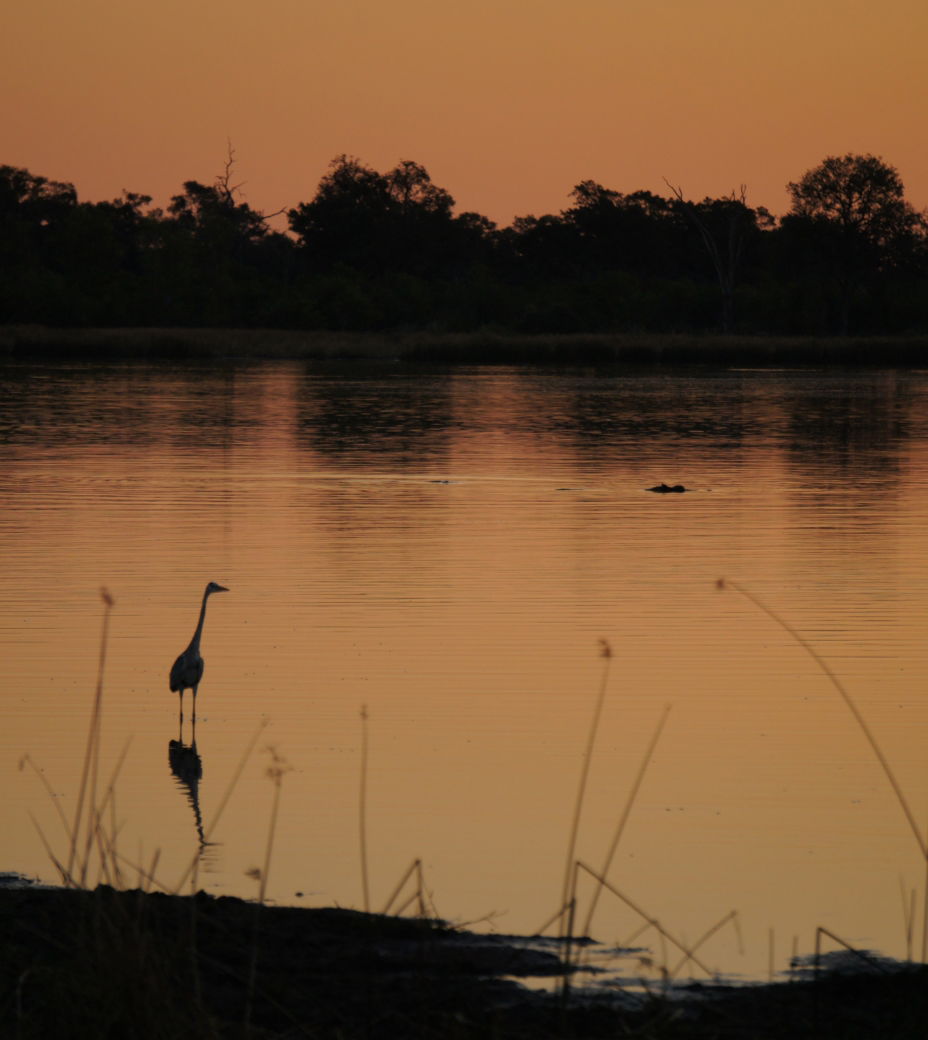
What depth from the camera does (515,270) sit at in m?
118

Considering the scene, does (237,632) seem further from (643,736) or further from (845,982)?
(845,982)

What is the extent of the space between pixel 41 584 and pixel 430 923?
31.2ft

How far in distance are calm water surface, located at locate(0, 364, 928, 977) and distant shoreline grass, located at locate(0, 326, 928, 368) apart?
4776 cm

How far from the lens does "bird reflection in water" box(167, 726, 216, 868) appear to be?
27.8 ft

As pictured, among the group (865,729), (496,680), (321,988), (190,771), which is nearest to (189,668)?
(190,771)

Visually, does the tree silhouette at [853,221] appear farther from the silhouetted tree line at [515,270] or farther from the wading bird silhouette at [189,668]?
the wading bird silhouette at [189,668]

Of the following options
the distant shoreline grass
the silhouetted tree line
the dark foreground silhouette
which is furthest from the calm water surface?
the silhouetted tree line

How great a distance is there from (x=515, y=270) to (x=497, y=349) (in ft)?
Result: 142

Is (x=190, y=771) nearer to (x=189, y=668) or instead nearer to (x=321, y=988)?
(x=189, y=668)

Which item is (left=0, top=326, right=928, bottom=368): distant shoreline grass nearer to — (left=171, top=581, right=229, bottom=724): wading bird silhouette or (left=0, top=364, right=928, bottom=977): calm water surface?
(left=0, top=364, right=928, bottom=977): calm water surface

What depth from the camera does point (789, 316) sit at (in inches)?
3745

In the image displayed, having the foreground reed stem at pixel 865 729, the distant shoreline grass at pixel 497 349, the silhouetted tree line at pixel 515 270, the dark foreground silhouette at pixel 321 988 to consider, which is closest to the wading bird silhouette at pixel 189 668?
the foreground reed stem at pixel 865 729

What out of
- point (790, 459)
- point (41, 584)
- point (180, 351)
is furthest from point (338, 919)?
point (180, 351)

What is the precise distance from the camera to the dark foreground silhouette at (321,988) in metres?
4.91
